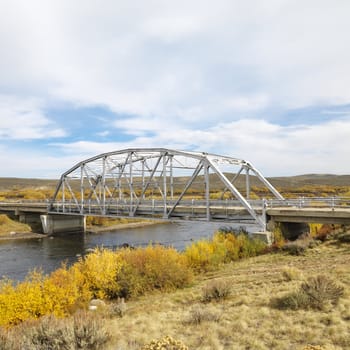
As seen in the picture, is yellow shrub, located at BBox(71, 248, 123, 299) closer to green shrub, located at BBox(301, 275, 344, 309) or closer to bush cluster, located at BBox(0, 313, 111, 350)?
bush cluster, located at BBox(0, 313, 111, 350)

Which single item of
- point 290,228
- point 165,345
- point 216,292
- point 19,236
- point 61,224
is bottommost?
point 19,236

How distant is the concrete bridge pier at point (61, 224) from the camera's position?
53000mm

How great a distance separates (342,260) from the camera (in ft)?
52.9

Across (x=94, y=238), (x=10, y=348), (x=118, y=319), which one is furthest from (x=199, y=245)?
(x=94, y=238)

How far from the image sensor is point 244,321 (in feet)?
30.0

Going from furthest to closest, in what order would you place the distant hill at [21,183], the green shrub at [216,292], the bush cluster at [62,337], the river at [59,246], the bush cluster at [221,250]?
the distant hill at [21,183] < the river at [59,246] < the bush cluster at [221,250] < the green shrub at [216,292] < the bush cluster at [62,337]

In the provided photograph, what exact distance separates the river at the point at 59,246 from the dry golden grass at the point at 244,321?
50.7 ft

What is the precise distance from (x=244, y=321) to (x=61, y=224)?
1991 inches

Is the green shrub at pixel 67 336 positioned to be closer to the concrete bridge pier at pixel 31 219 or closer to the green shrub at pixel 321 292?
the green shrub at pixel 321 292

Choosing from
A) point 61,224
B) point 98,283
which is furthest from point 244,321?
point 61,224

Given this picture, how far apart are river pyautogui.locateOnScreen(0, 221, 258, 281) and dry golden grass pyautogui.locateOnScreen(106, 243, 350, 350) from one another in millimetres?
15463

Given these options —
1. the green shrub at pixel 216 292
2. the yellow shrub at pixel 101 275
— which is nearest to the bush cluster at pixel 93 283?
the yellow shrub at pixel 101 275

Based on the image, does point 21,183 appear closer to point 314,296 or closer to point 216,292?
point 216,292

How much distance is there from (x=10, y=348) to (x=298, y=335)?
22.7ft
